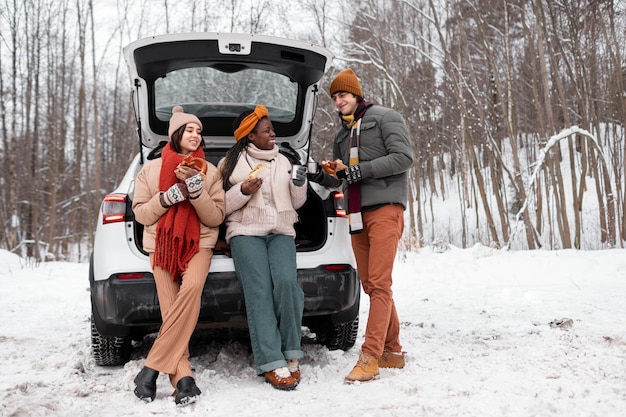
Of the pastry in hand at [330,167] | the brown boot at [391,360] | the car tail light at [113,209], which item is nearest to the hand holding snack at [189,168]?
the car tail light at [113,209]

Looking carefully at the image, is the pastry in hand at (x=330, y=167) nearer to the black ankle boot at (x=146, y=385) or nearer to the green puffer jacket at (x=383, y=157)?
the green puffer jacket at (x=383, y=157)

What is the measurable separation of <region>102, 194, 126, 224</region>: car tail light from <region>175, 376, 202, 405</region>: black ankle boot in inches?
42.2

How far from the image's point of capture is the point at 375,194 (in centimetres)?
352

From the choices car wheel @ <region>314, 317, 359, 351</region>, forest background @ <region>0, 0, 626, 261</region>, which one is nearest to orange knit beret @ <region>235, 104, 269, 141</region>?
car wheel @ <region>314, 317, 359, 351</region>

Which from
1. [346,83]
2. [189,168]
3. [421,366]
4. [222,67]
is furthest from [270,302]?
[222,67]

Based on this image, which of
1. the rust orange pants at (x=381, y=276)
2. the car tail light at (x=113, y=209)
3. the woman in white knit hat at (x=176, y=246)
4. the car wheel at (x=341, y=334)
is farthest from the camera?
the car wheel at (x=341, y=334)

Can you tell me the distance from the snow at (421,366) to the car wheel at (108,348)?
0.08m

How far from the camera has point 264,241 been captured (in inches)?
135

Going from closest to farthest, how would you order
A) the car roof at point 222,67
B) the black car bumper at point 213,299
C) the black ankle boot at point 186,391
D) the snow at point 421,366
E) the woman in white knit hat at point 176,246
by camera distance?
the snow at point 421,366, the black ankle boot at point 186,391, the woman in white knit hat at point 176,246, the black car bumper at point 213,299, the car roof at point 222,67

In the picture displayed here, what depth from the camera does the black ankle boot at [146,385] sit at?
2.90 metres

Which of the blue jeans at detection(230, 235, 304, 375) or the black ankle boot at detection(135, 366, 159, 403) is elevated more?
the blue jeans at detection(230, 235, 304, 375)

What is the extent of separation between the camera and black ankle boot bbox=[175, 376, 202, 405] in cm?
281

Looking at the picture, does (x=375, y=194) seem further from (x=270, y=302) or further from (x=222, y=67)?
(x=222, y=67)

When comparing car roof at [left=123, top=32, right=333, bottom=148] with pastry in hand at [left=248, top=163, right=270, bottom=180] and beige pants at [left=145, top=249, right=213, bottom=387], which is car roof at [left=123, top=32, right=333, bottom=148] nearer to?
pastry in hand at [left=248, top=163, right=270, bottom=180]
